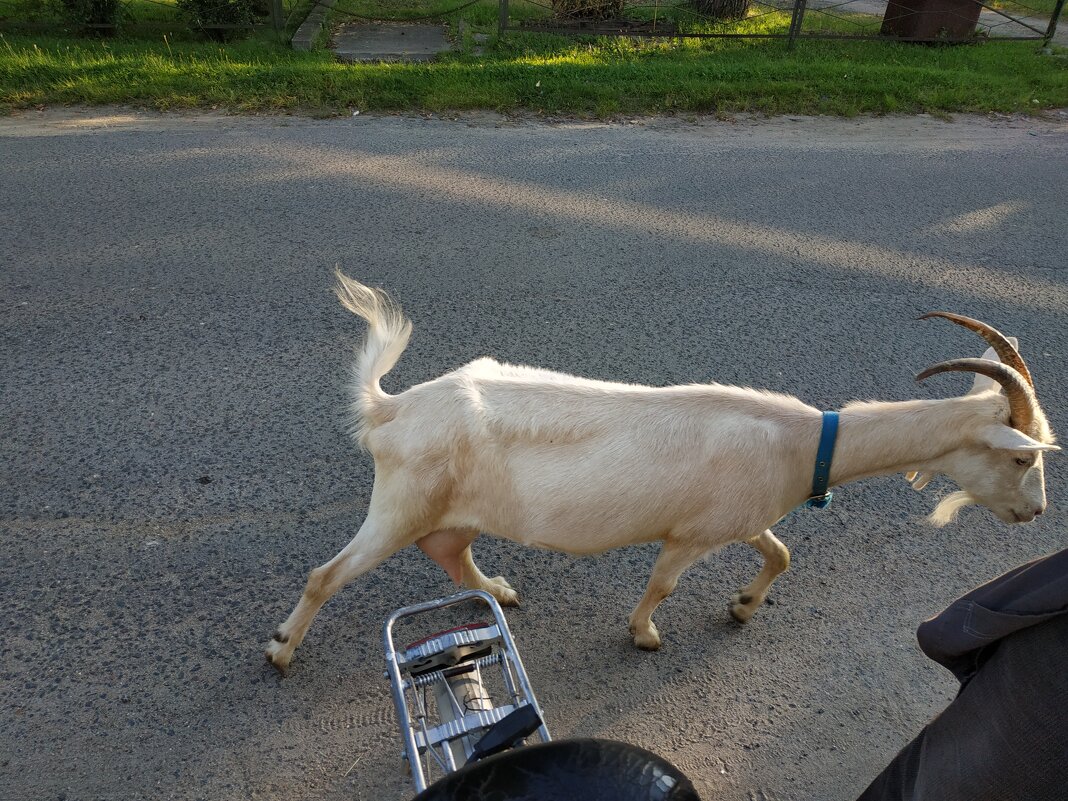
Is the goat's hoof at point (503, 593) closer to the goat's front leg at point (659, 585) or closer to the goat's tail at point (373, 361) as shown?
the goat's front leg at point (659, 585)

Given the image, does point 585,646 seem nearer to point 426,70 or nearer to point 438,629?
point 438,629

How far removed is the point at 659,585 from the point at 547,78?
680 centimetres

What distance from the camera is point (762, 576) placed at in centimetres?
307

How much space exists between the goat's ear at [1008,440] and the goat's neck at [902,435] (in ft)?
0.21

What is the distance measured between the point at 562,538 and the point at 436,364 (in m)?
1.85

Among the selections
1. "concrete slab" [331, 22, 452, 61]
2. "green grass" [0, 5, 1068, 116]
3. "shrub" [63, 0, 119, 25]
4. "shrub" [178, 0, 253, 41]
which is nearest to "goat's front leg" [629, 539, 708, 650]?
"green grass" [0, 5, 1068, 116]

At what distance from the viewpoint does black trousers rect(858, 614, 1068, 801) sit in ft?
5.27

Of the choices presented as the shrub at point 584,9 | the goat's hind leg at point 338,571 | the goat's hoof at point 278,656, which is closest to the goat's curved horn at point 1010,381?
the goat's hind leg at point 338,571

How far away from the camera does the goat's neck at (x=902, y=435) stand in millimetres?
2688

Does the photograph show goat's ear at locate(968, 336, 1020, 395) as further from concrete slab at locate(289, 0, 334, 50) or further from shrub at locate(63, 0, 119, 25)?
shrub at locate(63, 0, 119, 25)

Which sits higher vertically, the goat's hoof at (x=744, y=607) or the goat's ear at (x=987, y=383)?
the goat's ear at (x=987, y=383)

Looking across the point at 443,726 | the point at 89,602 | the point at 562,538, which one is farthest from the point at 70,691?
A: the point at 562,538

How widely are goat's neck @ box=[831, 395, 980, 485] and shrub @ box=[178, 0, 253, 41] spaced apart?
9142 mm

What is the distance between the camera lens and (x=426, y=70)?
27.6ft
